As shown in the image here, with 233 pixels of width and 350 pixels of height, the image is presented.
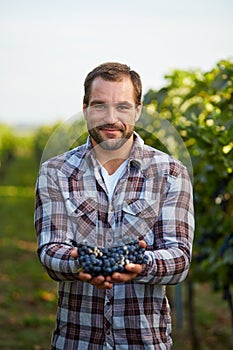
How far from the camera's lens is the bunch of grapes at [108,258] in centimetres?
200

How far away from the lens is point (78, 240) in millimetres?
2170

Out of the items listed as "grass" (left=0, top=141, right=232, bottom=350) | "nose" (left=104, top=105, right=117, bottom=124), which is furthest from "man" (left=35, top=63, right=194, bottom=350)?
"grass" (left=0, top=141, right=232, bottom=350)

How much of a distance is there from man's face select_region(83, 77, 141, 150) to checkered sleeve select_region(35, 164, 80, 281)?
0.22m

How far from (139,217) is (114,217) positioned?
9 centimetres

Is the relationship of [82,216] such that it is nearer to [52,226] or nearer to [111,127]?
[52,226]

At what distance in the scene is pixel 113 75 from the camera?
7.19 feet

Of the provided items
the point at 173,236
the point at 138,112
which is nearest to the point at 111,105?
the point at 138,112

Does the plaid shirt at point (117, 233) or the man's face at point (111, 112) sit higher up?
the man's face at point (111, 112)

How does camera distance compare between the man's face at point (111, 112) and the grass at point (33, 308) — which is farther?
the grass at point (33, 308)

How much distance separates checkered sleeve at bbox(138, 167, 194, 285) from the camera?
2.15 metres

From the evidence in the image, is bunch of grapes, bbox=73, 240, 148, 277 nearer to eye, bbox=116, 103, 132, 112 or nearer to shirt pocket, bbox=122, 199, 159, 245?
shirt pocket, bbox=122, 199, 159, 245

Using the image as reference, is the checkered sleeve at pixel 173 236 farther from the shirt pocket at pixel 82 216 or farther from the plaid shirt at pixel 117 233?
the shirt pocket at pixel 82 216

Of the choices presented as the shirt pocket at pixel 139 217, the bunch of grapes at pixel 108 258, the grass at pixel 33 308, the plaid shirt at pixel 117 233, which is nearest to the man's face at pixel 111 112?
the plaid shirt at pixel 117 233

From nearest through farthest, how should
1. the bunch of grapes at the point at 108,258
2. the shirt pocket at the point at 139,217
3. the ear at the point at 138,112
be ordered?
the bunch of grapes at the point at 108,258
the shirt pocket at the point at 139,217
the ear at the point at 138,112
